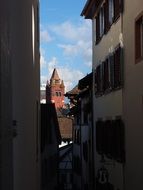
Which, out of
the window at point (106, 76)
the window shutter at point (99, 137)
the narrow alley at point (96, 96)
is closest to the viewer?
the narrow alley at point (96, 96)

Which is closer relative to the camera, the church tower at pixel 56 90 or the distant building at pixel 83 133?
the distant building at pixel 83 133

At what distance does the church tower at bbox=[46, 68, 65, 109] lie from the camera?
106188 mm

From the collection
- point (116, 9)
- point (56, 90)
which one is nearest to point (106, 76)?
point (116, 9)

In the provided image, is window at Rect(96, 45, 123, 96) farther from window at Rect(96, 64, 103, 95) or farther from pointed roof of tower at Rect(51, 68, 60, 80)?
pointed roof of tower at Rect(51, 68, 60, 80)

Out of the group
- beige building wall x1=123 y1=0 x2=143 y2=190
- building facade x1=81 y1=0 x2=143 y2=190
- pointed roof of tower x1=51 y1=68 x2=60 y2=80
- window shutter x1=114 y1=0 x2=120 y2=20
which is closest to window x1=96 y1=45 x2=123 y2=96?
building facade x1=81 y1=0 x2=143 y2=190

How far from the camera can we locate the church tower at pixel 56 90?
348ft

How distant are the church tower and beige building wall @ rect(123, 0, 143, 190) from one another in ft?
272

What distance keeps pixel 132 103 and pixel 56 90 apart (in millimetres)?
93304

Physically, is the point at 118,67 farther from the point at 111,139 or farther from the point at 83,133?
the point at 83,133

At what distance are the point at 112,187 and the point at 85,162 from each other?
14013mm

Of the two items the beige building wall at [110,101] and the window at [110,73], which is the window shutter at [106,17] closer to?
the beige building wall at [110,101]

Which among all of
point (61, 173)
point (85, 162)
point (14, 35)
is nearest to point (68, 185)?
point (61, 173)

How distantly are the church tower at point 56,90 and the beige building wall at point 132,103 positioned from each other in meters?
83.0

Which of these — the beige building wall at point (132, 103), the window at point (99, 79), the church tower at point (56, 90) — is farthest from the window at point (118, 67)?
the church tower at point (56, 90)
